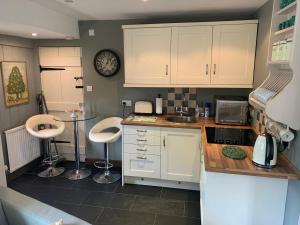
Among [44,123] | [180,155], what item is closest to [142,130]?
[180,155]

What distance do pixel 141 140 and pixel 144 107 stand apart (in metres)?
0.55

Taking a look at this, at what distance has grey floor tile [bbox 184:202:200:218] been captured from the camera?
268cm

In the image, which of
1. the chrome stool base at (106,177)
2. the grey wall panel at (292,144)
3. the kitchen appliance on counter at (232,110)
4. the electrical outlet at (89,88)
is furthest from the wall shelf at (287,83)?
the electrical outlet at (89,88)

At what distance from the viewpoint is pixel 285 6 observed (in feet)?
5.56

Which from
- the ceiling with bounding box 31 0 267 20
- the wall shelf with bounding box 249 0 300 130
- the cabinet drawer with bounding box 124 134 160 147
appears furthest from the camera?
the cabinet drawer with bounding box 124 134 160 147

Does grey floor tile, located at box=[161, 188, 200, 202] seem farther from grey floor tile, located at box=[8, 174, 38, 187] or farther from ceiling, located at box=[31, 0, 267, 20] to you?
ceiling, located at box=[31, 0, 267, 20]

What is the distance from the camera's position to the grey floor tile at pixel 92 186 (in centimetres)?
320

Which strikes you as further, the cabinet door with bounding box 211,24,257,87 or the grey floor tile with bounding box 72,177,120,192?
the grey floor tile with bounding box 72,177,120,192

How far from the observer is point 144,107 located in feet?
11.2

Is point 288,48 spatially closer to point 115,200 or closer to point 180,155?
point 180,155

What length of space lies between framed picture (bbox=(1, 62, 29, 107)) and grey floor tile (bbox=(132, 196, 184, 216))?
2.27 metres

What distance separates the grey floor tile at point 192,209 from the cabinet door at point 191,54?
1.54 m

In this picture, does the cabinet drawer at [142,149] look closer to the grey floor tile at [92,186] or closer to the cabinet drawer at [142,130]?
the cabinet drawer at [142,130]

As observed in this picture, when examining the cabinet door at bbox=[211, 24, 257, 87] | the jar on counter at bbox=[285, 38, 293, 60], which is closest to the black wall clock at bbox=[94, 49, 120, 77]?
the cabinet door at bbox=[211, 24, 257, 87]
